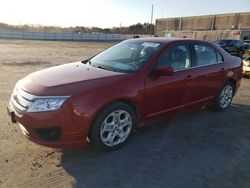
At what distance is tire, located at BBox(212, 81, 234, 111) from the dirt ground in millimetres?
835

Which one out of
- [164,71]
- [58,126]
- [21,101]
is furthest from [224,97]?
[21,101]

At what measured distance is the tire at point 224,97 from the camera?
5645 mm

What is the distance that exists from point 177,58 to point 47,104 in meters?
2.38

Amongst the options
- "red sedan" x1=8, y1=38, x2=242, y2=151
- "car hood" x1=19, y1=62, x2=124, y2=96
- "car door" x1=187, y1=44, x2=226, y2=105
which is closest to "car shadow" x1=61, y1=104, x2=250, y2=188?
"red sedan" x1=8, y1=38, x2=242, y2=151

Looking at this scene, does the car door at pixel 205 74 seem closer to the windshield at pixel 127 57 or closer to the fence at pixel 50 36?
the windshield at pixel 127 57

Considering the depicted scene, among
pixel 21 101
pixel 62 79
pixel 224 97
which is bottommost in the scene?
pixel 224 97

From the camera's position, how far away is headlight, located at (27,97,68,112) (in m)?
3.22

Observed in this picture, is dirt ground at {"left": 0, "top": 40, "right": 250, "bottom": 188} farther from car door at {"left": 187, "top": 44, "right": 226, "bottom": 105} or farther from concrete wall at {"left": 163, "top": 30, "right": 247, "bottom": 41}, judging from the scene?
concrete wall at {"left": 163, "top": 30, "right": 247, "bottom": 41}

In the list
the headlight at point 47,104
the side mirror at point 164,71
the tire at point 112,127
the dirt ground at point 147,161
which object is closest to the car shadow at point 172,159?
the dirt ground at point 147,161

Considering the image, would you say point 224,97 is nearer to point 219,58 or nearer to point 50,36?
point 219,58

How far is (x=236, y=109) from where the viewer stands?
6078 mm

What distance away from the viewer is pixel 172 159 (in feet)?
Answer: 11.9

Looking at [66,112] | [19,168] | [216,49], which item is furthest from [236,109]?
[19,168]

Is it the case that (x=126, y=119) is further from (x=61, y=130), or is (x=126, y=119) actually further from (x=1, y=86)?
(x=1, y=86)
